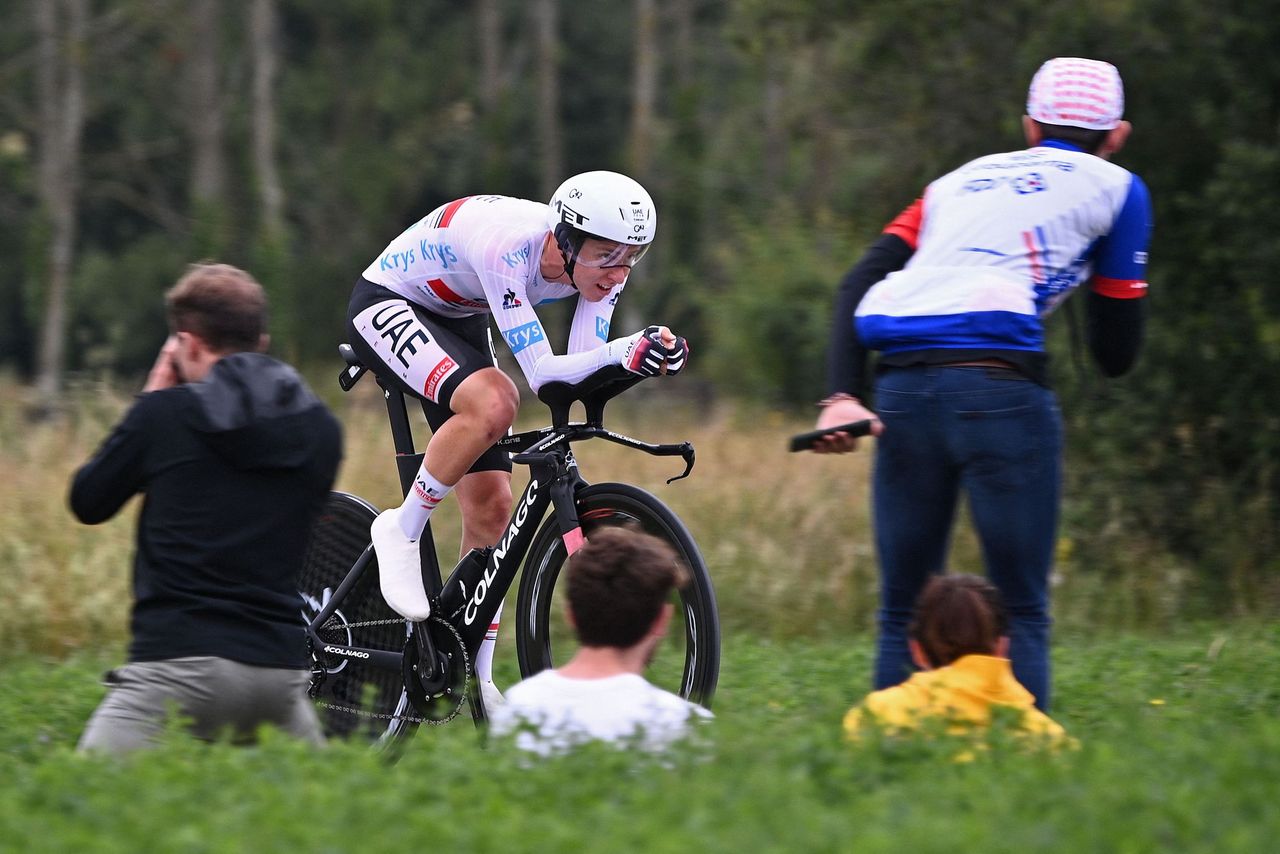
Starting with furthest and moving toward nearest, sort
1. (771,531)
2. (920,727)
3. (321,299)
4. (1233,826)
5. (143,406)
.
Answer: (321,299)
(771,531)
(143,406)
(920,727)
(1233,826)

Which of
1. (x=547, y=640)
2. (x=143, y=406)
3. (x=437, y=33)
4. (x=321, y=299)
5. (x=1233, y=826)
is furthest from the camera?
(x=437, y=33)

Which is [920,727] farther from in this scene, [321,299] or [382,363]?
[321,299]

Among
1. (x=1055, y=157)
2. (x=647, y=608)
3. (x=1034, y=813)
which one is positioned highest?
(x=1055, y=157)

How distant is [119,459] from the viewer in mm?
4715

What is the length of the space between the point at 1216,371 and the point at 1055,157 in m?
7.51

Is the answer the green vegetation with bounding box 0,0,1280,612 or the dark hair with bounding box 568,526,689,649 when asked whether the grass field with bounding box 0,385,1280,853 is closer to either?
the dark hair with bounding box 568,526,689,649

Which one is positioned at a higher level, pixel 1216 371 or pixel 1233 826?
pixel 1216 371

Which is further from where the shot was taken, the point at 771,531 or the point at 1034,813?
the point at 771,531

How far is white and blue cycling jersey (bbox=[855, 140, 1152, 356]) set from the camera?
4.82 metres

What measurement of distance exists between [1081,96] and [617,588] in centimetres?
198

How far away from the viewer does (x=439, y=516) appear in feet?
38.7

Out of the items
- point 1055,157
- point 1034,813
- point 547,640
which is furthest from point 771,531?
point 1034,813

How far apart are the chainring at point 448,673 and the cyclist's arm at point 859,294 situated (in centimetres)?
183

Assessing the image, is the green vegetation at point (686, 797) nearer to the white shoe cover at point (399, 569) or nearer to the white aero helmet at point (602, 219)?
the white shoe cover at point (399, 569)
